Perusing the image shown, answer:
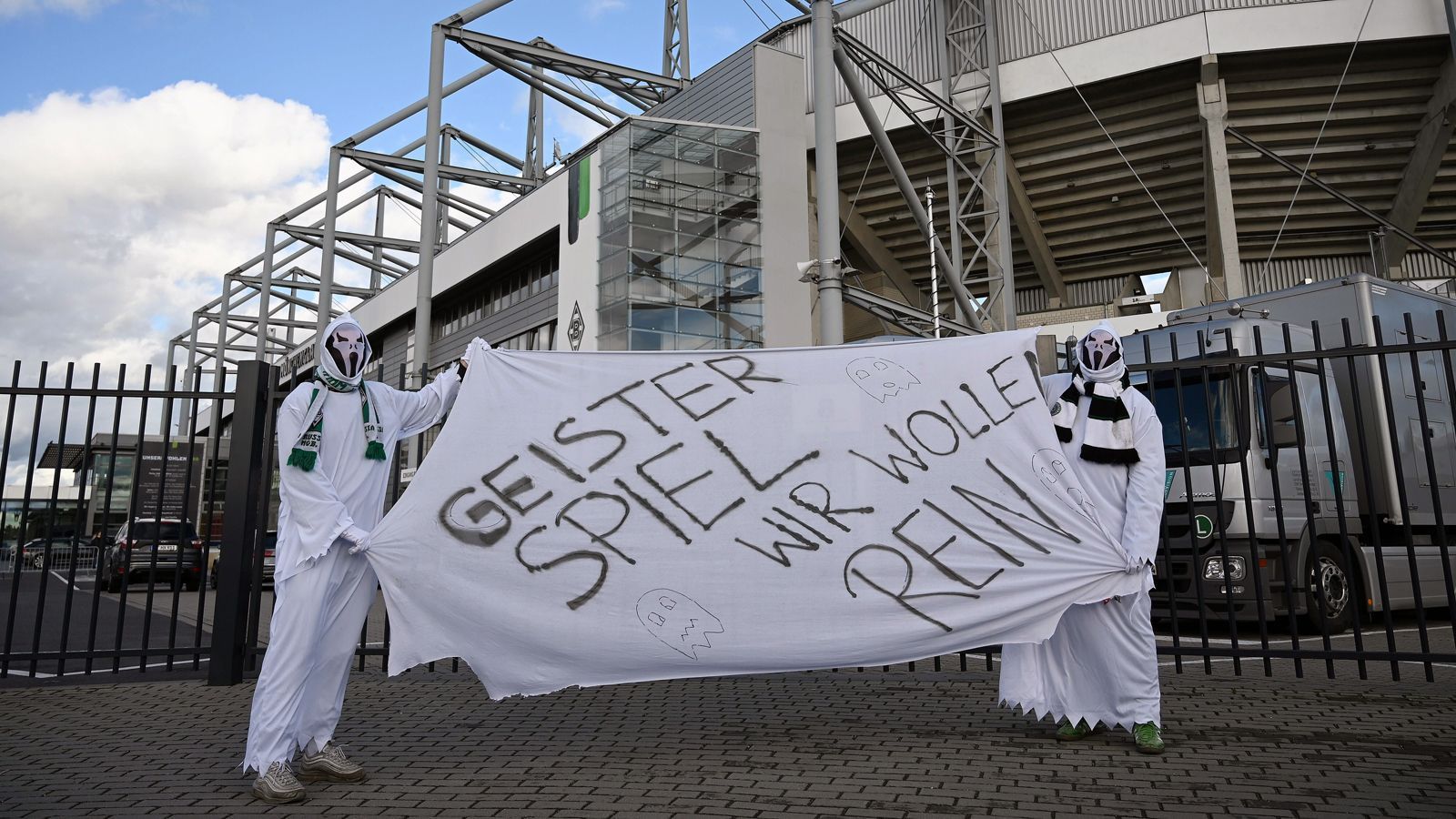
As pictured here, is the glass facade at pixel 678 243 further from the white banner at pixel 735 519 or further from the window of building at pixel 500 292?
the white banner at pixel 735 519

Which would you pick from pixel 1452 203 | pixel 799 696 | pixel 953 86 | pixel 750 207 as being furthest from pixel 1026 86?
pixel 799 696

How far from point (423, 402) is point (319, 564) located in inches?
43.2

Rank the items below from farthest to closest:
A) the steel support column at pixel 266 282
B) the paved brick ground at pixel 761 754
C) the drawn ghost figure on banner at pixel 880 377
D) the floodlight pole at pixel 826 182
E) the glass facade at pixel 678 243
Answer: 1. the steel support column at pixel 266 282
2. the glass facade at pixel 678 243
3. the floodlight pole at pixel 826 182
4. the drawn ghost figure on banner at pixel 880 377
5. the paved brick ground at pixel 761 754

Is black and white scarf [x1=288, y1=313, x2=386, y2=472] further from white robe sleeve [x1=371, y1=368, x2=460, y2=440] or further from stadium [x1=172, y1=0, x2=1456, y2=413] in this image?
stadium [x1=172, y1=0, x2=1456, y2=413]

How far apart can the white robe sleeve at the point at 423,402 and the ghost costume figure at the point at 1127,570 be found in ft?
11.0

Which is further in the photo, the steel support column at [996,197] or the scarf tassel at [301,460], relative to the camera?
the steel support column at [996,197]

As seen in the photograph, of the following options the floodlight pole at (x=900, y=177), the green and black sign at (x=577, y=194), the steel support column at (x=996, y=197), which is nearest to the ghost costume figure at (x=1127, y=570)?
the floodlight pole at (x=900, y=177)

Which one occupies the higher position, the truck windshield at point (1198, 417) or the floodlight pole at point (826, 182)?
the floodlight pole at point (826, 182)

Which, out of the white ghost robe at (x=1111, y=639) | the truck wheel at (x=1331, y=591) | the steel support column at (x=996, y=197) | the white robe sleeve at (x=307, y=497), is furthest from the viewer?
the steel support column at (x=996, y=197)

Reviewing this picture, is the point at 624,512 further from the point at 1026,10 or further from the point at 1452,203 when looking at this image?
the point at 1452,203

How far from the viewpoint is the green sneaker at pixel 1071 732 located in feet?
17.0

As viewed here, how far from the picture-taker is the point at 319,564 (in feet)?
14.5

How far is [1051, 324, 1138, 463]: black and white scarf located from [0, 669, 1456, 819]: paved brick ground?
4.98 ft

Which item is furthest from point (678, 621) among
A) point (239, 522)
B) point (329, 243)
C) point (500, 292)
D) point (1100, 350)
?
point (329, 243)
